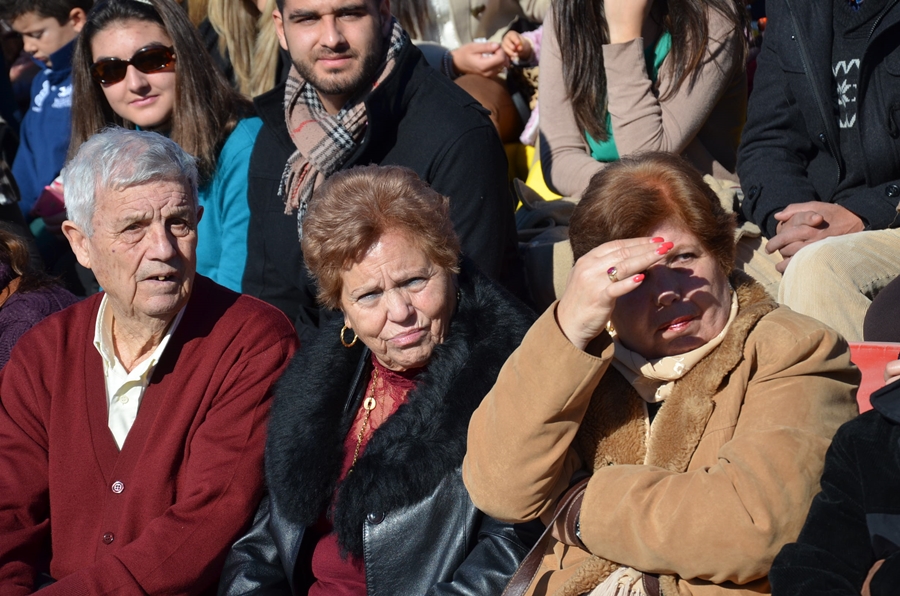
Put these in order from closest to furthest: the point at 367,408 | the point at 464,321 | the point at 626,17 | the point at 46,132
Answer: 1. the point at 464,321
2. the point at 367,408
3. the point at 626,17
4. the point at 46,132

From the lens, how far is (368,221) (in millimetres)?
3215

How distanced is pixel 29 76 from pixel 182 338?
16.0 feet

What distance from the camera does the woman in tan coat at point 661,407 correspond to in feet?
8.04

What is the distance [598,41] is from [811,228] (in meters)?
1.45

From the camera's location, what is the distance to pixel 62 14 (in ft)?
21.8

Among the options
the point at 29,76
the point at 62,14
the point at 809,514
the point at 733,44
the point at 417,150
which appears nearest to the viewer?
the point at 809,514

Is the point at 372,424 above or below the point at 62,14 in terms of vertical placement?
below

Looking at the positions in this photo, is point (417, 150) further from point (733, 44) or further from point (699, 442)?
point (699, 442)

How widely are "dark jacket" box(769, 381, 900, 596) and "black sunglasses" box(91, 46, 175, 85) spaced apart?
370 centimetres

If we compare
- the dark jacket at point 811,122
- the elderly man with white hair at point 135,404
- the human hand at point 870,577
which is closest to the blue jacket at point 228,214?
the elderly man with white hair at point 135,404

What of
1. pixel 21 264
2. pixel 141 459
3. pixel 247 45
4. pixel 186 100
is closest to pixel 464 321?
pixel 141 459

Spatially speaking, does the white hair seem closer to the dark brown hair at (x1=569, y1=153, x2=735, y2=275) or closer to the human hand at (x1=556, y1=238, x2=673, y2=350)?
the dark brown hair at (x1=569, y1=153, x2=735, y2=275)

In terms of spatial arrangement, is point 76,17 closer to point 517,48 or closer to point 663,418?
point 517,48

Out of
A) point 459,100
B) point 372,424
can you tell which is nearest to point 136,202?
point 372,424
